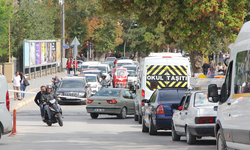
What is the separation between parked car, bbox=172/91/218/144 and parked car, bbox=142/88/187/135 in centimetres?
84

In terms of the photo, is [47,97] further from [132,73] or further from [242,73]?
[132,73]

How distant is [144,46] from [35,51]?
5293 centimetres

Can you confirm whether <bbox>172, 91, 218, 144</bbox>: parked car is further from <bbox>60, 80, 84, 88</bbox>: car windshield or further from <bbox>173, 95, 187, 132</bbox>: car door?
<bbox>60, 80, 84, 88</bbox>: car windshield

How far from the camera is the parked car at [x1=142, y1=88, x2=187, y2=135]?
14.2 metres

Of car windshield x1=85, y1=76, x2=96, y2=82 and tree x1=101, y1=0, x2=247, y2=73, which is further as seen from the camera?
car windshield x1=85, y1=76, x2=96, y2=82

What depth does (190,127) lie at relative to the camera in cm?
1175

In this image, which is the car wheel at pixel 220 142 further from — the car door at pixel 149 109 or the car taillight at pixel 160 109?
the car door at pixel 149 109

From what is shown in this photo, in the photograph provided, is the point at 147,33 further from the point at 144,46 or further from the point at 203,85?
the point at 203,85

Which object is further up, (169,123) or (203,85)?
(203,85)

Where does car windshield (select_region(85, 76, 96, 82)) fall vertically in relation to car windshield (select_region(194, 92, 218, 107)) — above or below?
below

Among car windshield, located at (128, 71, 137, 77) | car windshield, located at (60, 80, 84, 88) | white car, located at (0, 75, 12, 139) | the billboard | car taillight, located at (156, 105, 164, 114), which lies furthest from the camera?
the billboard

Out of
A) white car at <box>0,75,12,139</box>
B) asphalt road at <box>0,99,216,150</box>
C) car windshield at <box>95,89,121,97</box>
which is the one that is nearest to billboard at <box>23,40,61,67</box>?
car windshield at <box>95,89,121,97</box>

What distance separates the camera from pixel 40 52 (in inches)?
1893

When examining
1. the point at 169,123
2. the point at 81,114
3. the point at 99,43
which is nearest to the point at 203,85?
the point at 169,123
